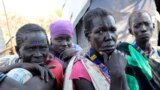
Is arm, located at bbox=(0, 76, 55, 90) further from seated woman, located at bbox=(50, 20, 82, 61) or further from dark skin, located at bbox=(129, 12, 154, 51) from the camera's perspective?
dark skin, located at bbox=(129, 12, 154, 51)

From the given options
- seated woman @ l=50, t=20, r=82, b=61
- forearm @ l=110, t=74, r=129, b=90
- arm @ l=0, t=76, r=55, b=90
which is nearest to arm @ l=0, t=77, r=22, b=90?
arm @ l=0, t=76, r=55, b=90

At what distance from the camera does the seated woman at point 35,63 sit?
2508mm

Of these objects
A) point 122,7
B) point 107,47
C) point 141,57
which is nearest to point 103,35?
point 107,47

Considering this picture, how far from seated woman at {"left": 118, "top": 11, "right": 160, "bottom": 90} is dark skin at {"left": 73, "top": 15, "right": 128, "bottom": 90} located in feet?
0.70

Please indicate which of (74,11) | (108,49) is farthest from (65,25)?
(74,11)

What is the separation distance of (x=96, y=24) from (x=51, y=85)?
457mm

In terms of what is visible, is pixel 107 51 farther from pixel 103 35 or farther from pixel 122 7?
pixel 122 7

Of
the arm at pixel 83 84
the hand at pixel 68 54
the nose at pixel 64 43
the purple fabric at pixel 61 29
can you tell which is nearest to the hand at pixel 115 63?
the arm at pixel 83 84

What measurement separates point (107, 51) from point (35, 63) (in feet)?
1.49

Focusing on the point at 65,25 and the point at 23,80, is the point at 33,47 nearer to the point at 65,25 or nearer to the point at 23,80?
the point at 23,80

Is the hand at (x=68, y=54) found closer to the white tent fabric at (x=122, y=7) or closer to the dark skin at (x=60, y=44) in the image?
the dark skin at (x=60, y=44)

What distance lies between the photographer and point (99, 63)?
8.48 feet

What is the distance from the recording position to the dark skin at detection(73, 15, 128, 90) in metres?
2.41

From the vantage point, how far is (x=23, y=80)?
245 cm
